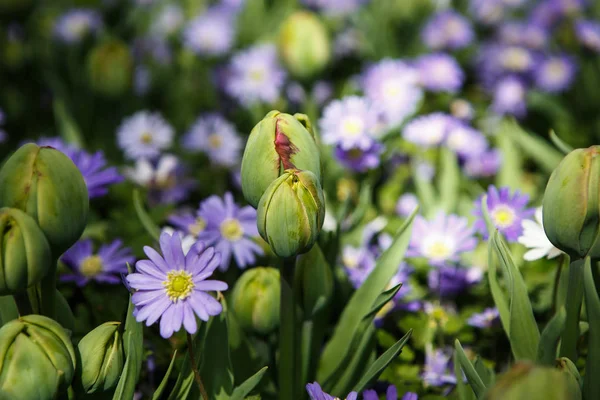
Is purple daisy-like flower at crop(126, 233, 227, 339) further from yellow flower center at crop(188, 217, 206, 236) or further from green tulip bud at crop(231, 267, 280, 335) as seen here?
yellow flower center at crop(188, 217, 206, 236)

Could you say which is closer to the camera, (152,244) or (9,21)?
(152,244)

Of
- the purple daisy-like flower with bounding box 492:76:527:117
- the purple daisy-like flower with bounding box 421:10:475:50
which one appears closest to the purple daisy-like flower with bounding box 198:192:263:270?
the purple daisy-like flower with bounding box 492:76:527:117

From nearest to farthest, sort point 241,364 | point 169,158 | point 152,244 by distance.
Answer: point 241,364, point 152,244, point 169,158

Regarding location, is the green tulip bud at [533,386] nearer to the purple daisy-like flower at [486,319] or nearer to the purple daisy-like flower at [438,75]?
the purple daisy-like flower at [486,319]

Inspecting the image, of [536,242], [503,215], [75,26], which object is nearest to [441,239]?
[503,215]

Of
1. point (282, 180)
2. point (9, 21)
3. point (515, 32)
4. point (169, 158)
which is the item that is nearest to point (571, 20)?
point (515, 32)

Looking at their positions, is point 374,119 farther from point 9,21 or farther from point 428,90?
point 9,21

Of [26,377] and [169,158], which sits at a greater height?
[26,377]
